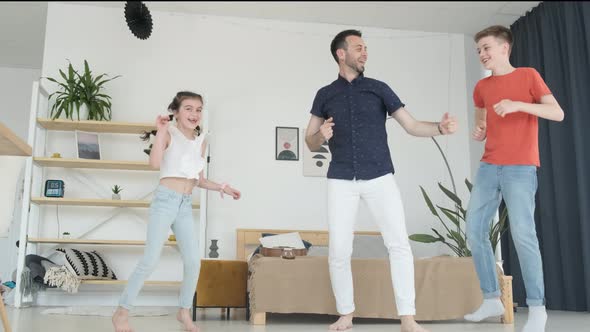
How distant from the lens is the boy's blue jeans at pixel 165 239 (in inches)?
92.7

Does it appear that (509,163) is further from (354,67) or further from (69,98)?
(69,98)

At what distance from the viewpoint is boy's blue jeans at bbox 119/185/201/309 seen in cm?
236

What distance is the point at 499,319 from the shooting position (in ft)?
10.3

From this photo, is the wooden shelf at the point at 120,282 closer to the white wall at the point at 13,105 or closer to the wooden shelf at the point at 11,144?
the white wall at the point at 13,105

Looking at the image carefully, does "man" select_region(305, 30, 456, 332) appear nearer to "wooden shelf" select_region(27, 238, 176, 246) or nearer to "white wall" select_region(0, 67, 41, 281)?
"wooden shelf" select_region(27, 238, 176, 246)

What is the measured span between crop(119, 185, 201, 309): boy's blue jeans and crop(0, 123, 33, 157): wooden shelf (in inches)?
26.2

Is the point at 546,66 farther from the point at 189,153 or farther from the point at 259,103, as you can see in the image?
the point at 189,153

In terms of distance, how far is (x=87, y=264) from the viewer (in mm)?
4379

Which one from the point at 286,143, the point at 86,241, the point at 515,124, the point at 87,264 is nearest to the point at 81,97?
the point at 86,241

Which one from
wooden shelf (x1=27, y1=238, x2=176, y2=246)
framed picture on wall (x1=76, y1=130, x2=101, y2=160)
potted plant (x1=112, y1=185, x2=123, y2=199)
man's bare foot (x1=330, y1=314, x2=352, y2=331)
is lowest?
man's bare foot (x1=330, y1=314, x2=352, y2=331)

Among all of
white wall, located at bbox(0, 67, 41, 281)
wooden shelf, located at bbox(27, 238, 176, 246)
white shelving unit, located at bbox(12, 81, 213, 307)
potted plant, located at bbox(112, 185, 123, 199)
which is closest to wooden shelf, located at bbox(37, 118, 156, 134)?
white shelving unit, located at bbox(12, 81, 213, 307)

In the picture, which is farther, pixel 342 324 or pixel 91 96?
pixel 91 96

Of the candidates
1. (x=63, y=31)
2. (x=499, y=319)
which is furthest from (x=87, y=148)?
(x=499, y=319)

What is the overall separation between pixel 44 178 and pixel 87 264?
3.03 feet
